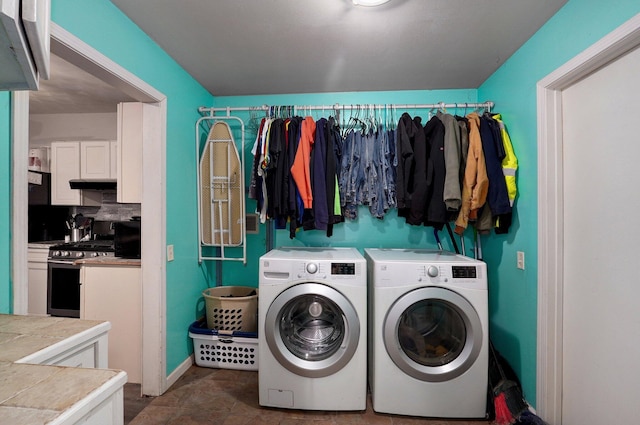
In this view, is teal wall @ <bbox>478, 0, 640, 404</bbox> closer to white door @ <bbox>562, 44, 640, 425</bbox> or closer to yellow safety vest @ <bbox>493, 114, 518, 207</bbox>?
yellow safety vest @ <bbox>493, 114, 518, 207</bbox>

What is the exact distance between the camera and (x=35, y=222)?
9.67ft

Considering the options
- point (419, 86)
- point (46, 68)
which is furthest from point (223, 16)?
point (419, 86)

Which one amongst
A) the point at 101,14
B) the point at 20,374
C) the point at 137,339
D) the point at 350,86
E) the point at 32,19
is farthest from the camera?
the point at 350,86

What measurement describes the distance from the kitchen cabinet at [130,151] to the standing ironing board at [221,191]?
449mm

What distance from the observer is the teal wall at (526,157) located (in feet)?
4.39

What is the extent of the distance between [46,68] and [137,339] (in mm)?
1958

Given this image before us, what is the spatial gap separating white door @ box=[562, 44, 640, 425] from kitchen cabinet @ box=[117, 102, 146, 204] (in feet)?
8.66

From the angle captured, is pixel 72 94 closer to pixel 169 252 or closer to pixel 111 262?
pixel 111 262

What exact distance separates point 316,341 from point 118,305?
1.48m

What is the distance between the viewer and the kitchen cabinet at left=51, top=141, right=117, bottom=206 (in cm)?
279

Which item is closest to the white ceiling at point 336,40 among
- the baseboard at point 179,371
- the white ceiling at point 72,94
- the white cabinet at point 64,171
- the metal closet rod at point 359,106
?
the white ceiling at point 72,94

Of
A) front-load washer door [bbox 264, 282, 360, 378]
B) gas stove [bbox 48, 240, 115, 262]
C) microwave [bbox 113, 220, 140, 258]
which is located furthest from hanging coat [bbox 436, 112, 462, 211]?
gas stove [bbox 48, 240, 115, 262]

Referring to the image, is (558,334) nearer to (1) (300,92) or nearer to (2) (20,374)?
(2) (20,374)

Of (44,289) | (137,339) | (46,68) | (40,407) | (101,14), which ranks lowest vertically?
(137,339)
